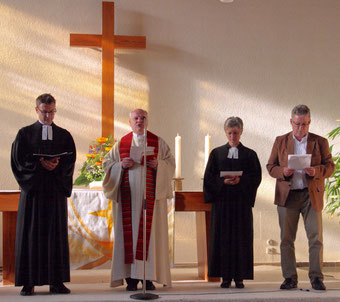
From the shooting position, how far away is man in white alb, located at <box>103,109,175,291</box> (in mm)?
5363

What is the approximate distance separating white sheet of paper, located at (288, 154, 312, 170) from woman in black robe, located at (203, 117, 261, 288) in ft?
1.58

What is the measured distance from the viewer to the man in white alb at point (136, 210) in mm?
5363

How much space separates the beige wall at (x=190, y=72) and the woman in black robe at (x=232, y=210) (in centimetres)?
239

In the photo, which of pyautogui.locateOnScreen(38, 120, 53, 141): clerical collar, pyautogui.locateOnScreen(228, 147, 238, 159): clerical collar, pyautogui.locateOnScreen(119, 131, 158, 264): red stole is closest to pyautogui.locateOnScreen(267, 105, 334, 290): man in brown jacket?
pyautogui.locateOnScreen(228, 147, 238, 159): clerical collar

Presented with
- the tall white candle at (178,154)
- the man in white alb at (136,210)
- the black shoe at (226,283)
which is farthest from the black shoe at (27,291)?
the tall white candle at (178,154)

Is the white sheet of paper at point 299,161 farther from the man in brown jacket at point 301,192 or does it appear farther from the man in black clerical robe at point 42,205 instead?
the man in black clerical robe at point 42,205

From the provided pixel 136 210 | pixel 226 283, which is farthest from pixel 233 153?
pixel 226 283

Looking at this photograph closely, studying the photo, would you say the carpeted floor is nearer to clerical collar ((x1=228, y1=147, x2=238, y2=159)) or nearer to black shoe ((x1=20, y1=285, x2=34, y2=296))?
black shoe ((x1=20, y1=285, x2=34, y2=296))

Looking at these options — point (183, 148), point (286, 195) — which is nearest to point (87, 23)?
point (183, 148)

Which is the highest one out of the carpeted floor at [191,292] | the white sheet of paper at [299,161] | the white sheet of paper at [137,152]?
the white sheet of paper at [137,152]

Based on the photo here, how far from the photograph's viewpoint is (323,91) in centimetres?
834

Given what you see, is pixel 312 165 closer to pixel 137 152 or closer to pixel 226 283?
pixel 226 283

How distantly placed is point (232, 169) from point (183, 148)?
2500 millimetres

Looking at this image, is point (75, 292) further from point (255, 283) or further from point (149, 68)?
point (149, 68)
